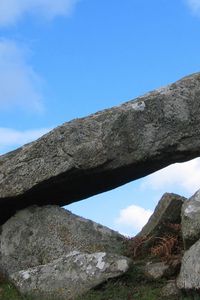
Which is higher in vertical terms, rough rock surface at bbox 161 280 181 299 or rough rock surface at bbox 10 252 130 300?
rough rock surface at bbox 10 252 130 300

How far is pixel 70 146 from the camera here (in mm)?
13500

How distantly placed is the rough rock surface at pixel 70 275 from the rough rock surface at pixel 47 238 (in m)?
1.89

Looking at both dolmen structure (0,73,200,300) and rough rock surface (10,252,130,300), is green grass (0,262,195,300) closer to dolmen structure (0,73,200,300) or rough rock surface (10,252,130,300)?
rough rock surface (10,252,130,300)

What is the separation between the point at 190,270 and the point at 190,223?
1.22 metres

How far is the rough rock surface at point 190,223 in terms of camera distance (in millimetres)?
11242

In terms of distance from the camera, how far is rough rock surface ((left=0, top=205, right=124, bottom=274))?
45.3ft

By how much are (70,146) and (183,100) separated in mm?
2694

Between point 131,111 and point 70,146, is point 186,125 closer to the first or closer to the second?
point 131,111

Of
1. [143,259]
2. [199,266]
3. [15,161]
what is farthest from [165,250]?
[15,161]

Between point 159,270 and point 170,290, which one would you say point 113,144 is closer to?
point 159,270

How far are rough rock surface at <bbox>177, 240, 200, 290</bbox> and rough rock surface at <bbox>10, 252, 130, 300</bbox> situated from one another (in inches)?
43.9

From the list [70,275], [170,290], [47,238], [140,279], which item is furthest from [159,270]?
[47,238]

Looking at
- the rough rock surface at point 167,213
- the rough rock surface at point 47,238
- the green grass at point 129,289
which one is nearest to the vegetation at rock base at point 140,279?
the green grass at point 129,289

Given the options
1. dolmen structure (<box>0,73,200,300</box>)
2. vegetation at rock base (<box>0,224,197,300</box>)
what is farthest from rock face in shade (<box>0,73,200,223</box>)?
vegetation at rock base (<box>0,224,197,300</box>)
